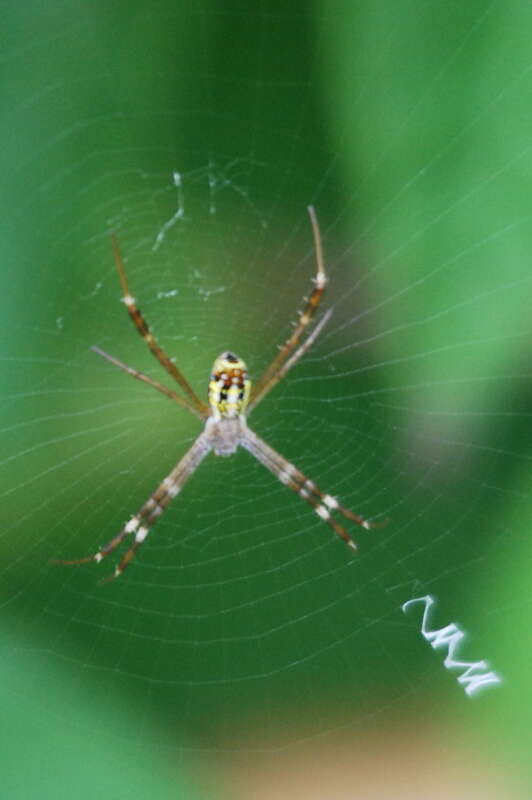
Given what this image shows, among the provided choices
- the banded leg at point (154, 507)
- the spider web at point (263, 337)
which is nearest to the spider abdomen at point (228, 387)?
the banded leg at point (154, 507)

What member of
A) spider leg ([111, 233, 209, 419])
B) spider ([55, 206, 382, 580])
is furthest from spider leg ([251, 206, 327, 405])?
spider leg ([111, 233, 209, 419])

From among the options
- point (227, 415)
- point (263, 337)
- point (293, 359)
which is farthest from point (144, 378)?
point (227, 415)

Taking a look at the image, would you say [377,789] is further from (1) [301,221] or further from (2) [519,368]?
(1) [301,221]

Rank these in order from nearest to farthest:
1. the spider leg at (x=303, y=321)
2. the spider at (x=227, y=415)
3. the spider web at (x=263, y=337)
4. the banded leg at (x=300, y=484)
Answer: the spider web at (x=263, y=337) < the spider leg at (x=303, y=321) < the spider at (x=227, y=415) < the banded leg at (x=300, y=484)

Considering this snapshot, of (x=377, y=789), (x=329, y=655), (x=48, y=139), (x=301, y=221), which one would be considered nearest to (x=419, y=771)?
(x=377, y=789)

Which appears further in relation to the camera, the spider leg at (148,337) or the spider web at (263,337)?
the spider leg at (148,337)

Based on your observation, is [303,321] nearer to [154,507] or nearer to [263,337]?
[263,337]

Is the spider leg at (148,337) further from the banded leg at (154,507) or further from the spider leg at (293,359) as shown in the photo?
the spider leg at (293,359)

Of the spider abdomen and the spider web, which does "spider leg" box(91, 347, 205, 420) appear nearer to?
the spider web
